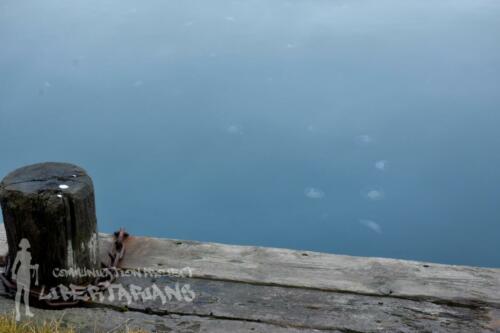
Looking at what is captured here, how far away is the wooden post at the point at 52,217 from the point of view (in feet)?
4.91

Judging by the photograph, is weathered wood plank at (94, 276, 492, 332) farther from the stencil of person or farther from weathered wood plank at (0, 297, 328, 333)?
the stencil of person

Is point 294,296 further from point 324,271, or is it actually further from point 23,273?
point 23,273

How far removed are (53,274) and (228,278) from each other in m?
0.42

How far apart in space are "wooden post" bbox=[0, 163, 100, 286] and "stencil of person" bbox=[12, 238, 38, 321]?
12 millimetres

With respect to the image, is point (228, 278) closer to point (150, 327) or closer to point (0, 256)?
point (150, 327)

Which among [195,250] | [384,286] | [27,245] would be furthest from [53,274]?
[384,286]

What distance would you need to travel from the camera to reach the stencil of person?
60.9 inches

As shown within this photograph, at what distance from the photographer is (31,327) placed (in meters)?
1.50

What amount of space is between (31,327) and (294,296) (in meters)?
0.60

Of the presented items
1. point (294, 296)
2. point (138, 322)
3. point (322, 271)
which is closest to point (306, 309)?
point (294, 296)

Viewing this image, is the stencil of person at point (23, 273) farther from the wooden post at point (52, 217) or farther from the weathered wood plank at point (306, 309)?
the weathered wood plank at point (306, 309)

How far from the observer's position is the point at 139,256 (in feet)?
5.81

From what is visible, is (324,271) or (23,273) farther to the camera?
(324,271)

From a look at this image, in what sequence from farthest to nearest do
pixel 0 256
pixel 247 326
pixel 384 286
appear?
pixel 0 256 → pixel 384 286 → pixel 247 326
